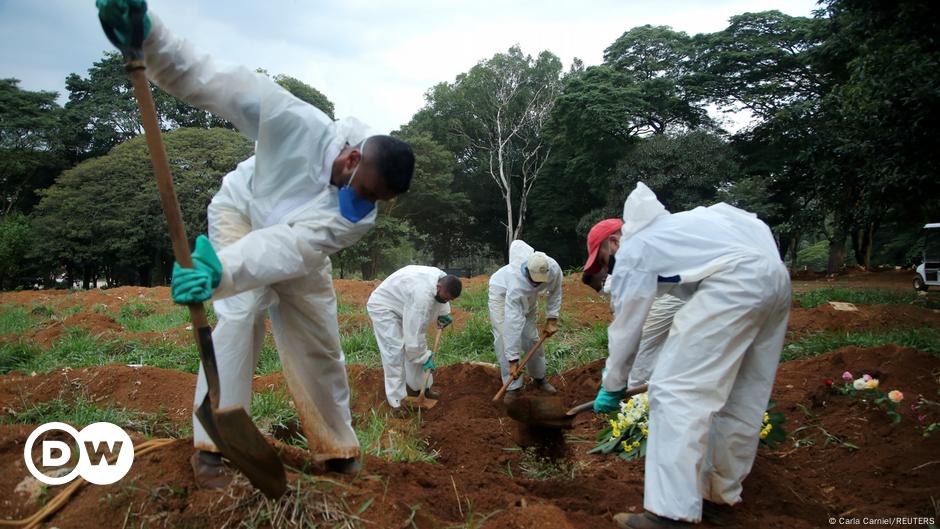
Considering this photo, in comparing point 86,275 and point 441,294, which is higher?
point 441,294

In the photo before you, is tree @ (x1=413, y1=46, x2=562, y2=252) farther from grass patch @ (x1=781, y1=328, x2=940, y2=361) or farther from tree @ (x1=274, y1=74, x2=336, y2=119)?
grass patch @ (x1=781, y1=328, x2=940, y2=361)

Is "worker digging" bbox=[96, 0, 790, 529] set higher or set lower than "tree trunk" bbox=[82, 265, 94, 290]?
higher

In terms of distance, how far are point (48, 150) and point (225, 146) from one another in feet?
25.9

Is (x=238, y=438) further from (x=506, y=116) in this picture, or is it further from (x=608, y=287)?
(x=506, y=116)

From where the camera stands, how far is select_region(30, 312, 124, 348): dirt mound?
7574 millimetres

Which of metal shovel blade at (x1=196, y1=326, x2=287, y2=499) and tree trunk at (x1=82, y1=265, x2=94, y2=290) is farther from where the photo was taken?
tree trunk at (x1=82, y1=265, x2=94, y2=290)

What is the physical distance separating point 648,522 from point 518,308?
4.20 meters

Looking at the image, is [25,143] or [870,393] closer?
[870,393]

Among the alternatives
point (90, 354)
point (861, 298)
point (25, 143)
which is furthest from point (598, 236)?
point (25, 143)

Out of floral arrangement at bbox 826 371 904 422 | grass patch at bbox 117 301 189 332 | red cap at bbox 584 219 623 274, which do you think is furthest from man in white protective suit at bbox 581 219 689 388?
grass patch at bbox 117 301 189 332

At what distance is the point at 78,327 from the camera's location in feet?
27.0

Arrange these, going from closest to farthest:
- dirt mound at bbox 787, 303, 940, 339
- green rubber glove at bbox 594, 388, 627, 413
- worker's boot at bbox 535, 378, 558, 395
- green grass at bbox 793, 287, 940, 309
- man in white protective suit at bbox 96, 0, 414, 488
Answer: man in white protective suit at bbox 96, 0, 414, 488, green rubber glove at bbox 594, 388, 627, 413, worker's boot at bbox 535, 378, 558, 395, dirt mound at bbox 787, 303, 940, 339, green grass at bbox 793, 287, 940, 309

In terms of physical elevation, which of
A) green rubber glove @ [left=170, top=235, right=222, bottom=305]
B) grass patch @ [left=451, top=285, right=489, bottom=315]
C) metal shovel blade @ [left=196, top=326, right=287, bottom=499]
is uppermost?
green rubber glove @ [left=170, top=235, right=222, bottom=305]

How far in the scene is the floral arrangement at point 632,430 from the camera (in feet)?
13.7
